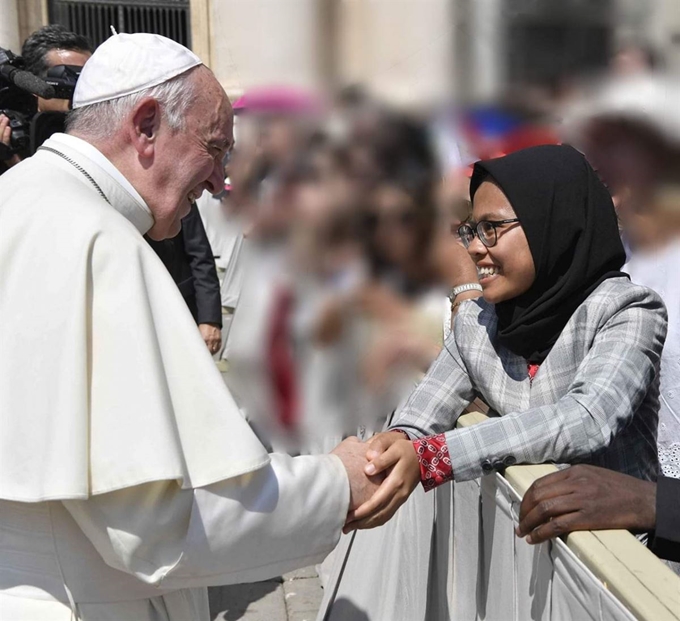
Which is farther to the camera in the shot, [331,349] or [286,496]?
[331,349]

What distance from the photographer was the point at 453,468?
6.49 ft

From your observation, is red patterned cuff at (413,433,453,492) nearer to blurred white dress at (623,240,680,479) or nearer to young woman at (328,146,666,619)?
young woman at (328,146,666,619)

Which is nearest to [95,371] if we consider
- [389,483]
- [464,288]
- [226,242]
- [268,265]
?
[389,483]

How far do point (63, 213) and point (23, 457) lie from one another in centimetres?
45

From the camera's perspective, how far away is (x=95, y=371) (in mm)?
1441

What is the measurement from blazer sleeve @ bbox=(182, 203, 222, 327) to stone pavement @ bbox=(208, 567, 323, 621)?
1.42 m

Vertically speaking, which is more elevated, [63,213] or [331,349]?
[63,213]

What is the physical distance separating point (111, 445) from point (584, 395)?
42.0 inches

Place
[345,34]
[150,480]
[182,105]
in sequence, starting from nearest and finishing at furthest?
[150,480] → [182,105] → [345,34]

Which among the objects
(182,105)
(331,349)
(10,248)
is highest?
(182,105)

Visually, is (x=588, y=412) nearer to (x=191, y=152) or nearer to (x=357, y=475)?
(x=357, y=475)

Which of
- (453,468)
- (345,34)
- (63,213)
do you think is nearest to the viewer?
(63,213)

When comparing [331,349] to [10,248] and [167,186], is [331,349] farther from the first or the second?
[10,248]

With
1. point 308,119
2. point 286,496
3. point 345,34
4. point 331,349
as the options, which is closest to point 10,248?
point 286,496
